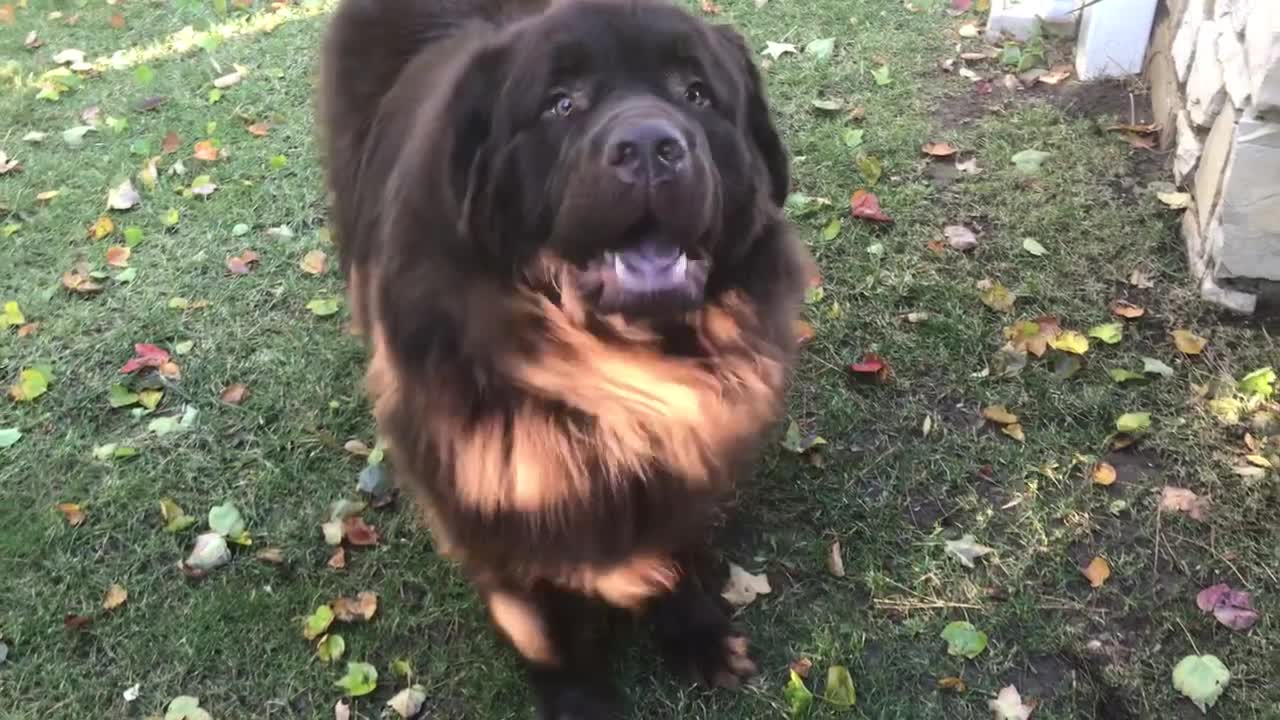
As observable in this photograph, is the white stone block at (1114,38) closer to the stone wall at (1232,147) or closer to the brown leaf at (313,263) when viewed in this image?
the stone wall at (1232,147)

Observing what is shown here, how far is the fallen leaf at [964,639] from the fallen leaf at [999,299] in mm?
1097

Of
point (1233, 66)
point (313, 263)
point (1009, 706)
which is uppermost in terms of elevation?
point (1233, 66)

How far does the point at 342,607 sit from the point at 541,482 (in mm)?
892

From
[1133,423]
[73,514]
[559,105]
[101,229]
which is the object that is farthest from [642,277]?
[101,229]

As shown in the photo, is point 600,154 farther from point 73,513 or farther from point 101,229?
point 101,229

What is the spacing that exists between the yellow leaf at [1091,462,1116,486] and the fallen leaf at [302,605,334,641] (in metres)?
1.88

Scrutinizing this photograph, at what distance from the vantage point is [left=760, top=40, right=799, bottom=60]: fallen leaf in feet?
14.0

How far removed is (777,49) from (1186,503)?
2562mm

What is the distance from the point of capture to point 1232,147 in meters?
2.79

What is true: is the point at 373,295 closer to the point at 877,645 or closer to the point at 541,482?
the point at 541,482

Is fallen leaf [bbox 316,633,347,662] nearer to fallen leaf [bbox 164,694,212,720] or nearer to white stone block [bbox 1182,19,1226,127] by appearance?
fallen leaf [bbox 164,694,212,720]

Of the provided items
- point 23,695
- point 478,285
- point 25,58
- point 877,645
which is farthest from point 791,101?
point 25,58

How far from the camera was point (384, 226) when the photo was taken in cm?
195

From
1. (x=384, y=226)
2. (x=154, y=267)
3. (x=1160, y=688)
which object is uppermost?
(x=384, y=226)
